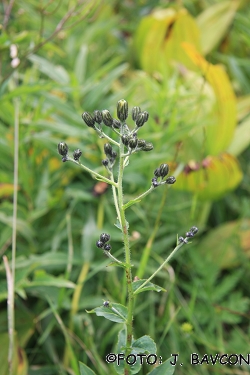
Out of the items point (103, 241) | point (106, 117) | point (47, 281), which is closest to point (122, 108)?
point (106, 117)

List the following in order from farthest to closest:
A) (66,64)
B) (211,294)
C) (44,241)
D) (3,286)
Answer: (66,64), (44,241), (211,294), (3,286)

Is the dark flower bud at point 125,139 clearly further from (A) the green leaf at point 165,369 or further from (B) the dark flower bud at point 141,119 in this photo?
(A) the green leaf at point 165,369

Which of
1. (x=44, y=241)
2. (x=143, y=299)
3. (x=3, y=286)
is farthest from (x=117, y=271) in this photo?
(x=3, y=286)

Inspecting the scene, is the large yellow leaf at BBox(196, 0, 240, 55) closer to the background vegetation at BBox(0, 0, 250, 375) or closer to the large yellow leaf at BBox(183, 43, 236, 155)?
the background vegetation at BBox(0, 0, 250, 375)

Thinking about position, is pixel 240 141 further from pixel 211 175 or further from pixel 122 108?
pixel 122 108

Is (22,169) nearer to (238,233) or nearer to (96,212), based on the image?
(96,212)

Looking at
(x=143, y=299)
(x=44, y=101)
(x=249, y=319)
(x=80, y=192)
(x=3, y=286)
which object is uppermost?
(x=44, y=101)

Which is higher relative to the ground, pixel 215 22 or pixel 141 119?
pixel 215 22

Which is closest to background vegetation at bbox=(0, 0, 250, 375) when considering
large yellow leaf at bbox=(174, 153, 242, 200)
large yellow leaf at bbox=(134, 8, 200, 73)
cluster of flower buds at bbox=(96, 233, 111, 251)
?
large yellow leaf at bbox=(174, 153, 242, 200)
